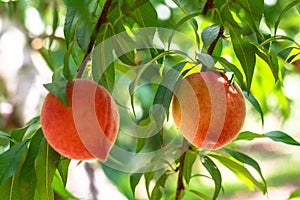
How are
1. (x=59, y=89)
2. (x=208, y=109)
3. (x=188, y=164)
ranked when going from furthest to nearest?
1. (x=188, y=164)
2. (x=208, y=109)
3. (x=59, y=89)

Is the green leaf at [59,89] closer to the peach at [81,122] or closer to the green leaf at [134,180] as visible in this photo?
the peach at [81,122]

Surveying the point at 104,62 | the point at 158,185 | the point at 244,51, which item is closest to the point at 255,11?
the point at 244,51

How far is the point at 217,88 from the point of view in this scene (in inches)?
26.8

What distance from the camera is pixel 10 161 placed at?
70 centimetres

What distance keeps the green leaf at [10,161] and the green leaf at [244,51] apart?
28 centimetres

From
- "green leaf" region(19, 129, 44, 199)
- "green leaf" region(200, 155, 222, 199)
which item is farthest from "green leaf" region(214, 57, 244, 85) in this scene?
"green leaf" region(19, 129, 44, 199)

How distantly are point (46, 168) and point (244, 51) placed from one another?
0.27m

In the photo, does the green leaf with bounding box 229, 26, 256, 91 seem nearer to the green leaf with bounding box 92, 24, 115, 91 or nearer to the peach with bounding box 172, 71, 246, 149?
the peach with bounding box 172, 71, 246, 149

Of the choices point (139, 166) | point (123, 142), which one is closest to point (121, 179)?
point (123, 142)

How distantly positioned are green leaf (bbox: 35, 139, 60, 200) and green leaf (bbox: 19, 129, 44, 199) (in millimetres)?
13

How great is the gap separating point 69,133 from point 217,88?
0.18 meters

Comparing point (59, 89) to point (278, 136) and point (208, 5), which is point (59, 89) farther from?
point (278, 136)

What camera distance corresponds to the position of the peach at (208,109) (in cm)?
67

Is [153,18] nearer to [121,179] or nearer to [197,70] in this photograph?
[197,70]
